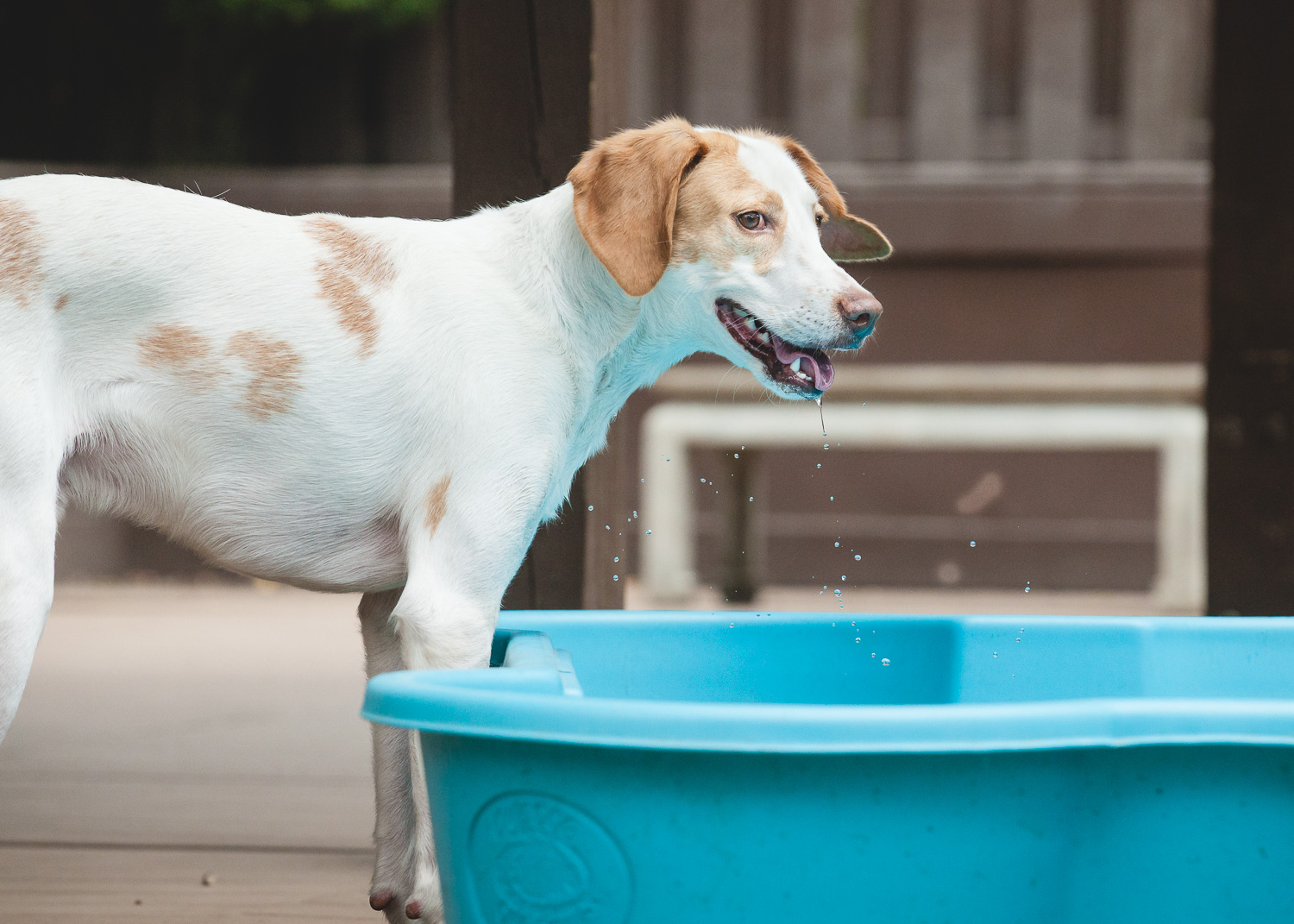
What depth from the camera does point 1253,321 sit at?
2.94 m

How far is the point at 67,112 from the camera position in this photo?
7.11 metres

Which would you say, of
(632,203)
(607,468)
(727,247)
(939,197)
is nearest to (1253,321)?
(607,468)

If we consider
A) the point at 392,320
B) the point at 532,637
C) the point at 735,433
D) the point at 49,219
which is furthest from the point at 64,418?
the point at 735,433

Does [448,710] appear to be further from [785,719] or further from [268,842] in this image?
[268,842]

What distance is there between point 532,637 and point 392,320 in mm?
418

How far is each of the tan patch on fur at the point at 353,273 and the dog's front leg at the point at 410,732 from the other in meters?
0.30

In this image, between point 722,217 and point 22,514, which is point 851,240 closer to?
point 722,217

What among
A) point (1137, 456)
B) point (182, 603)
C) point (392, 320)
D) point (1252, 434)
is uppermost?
point (392, 320)

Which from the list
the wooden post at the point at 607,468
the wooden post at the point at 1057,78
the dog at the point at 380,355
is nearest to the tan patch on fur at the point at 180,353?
the dog at the point at 380,355

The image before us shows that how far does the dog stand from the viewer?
149 cm

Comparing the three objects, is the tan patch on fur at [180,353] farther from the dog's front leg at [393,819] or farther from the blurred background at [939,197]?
the blurred background at [939,197]

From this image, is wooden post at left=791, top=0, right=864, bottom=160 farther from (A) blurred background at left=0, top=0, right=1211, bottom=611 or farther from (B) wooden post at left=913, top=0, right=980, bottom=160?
(B) wooden post at left=913, top=0, right=980, bottom=160

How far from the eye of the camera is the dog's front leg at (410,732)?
1.53 meters

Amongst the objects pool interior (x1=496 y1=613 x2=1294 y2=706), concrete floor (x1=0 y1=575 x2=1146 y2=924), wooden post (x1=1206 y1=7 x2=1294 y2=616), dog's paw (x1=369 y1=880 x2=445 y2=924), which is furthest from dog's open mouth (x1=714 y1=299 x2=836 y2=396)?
wooden post (x1=1206 y1=7 x2=1294 y2=616)
